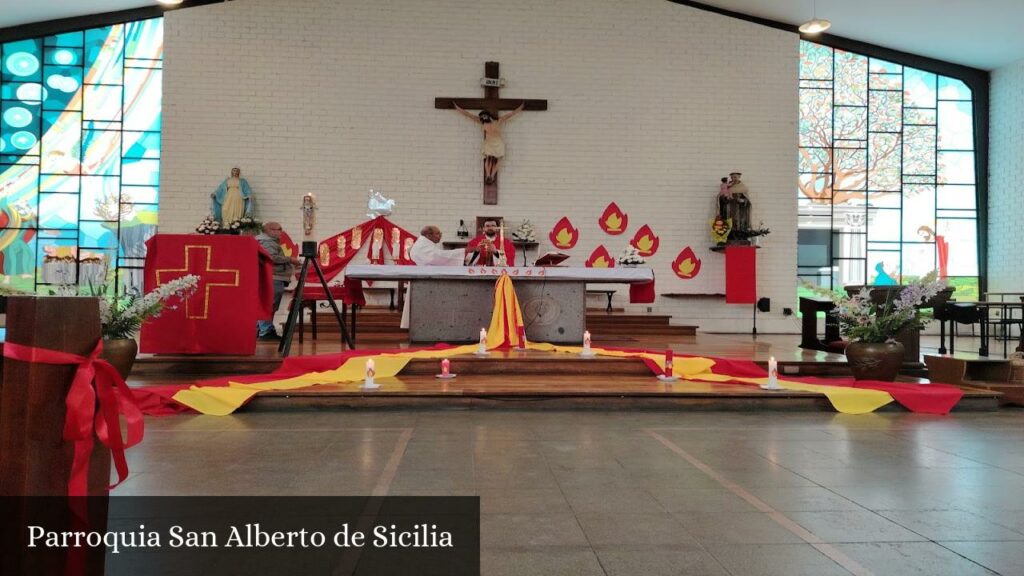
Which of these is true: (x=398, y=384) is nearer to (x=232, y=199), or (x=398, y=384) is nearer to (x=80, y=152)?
(x=232, y=199)

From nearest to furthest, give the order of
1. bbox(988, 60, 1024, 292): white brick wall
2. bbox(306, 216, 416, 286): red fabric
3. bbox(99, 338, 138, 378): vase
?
bbox(99, 338, 138, 378): vase
bbox(306, 216, 416, 286): red fabric
bbox(988, 60, 1024, 292): white brick wall

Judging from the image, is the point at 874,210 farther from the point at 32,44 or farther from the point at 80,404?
the point at 32,44

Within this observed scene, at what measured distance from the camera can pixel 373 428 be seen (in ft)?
11.0

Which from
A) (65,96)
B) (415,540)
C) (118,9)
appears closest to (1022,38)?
(415,540)

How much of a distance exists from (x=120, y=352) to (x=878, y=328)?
4.89m

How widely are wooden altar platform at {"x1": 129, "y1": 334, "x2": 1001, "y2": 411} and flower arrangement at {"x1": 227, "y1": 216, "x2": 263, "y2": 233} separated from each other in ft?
11.4

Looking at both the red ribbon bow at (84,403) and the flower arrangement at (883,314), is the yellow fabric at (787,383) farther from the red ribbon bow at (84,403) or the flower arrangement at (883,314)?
the red ribbon bow at (84,403)

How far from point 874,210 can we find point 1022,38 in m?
2.98

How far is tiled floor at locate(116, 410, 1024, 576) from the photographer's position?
1.73 metres

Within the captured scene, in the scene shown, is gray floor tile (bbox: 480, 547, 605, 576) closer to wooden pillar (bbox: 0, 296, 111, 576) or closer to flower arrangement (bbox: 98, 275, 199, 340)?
wooden pillar (bbox: 0, 296, 111, 576)

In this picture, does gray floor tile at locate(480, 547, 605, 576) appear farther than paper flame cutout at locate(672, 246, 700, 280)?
No

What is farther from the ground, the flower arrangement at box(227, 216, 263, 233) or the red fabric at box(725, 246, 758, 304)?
the flower arrangement at box(227, 216, 263, 233)

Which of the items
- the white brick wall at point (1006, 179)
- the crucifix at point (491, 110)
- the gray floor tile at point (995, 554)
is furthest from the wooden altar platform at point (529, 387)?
the white brick wall at point (1006, 179)

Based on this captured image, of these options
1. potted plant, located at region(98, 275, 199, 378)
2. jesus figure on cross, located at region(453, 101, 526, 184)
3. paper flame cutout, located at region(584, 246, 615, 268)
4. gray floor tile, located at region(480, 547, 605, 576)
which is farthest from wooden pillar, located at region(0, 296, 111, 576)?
paper flame cutout, located at region(584, 246, 615, 268)
